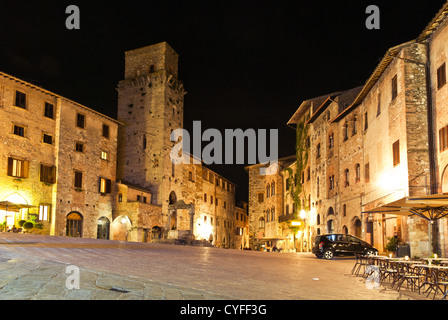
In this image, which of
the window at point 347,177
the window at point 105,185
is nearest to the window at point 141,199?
the window at point 105,185

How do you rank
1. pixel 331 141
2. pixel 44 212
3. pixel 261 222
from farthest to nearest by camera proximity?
pixel 261 222, pixel 331 141, pixel 44 212

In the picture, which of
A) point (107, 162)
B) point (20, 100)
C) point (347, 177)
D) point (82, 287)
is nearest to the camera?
point (82, 287)

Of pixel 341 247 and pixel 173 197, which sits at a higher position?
pixel 173 197

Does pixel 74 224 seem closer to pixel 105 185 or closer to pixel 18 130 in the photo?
pixel 105 185

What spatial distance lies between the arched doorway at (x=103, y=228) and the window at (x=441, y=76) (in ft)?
87.3

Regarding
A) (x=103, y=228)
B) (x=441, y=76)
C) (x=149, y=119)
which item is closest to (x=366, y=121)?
(x=441, y=76)

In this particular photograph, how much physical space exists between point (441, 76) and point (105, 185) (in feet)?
85.2

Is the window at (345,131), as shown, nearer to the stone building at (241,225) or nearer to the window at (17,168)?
the window at (17,168)

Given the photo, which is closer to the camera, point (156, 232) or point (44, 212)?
point (44, 212)

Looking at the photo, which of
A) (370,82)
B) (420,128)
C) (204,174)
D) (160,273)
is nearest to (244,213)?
(204,174)

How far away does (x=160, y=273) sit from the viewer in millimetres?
10992

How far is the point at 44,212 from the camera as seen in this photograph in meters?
29.9
